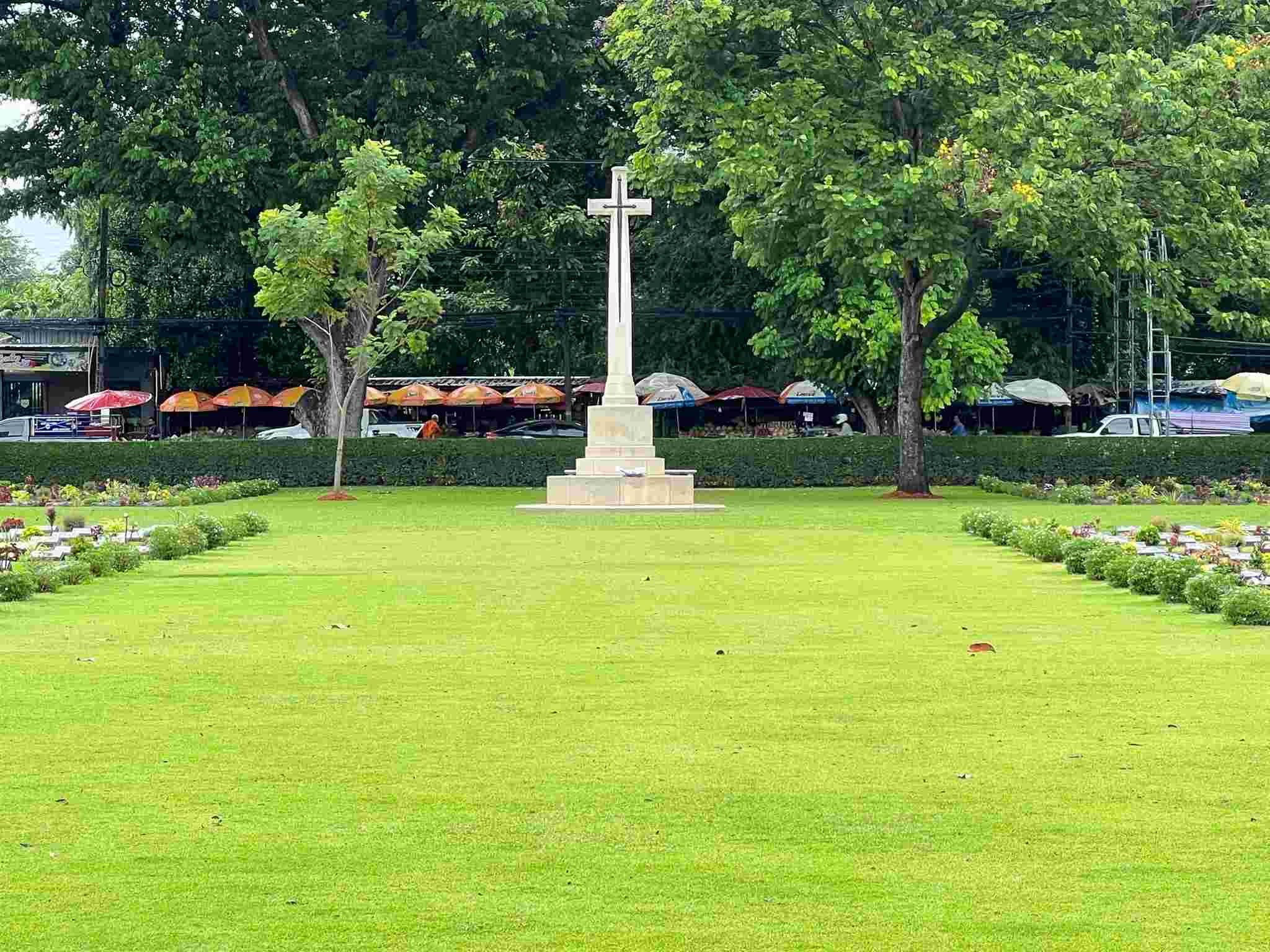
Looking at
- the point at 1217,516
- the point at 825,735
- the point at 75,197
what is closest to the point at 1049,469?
the point at 1217,516

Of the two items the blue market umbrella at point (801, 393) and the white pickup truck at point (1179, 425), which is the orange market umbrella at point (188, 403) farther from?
the white pickup truck at point (1179, 425)

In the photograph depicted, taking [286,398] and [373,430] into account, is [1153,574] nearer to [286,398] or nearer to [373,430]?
[373,430]

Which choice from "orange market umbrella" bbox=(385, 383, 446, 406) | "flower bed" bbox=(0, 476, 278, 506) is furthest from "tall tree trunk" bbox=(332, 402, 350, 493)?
"orange market umbrella" bbox=(385, 383, 446, 406)

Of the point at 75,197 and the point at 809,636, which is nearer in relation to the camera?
the point at 809,636

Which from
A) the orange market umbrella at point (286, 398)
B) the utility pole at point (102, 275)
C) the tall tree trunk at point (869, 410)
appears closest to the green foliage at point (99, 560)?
the tall tree trunk at point (869, 410)

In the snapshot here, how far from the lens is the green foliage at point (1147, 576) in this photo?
15.5 meters

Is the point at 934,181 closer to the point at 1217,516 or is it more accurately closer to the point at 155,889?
the point at 1217,516

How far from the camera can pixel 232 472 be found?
41.8 meters

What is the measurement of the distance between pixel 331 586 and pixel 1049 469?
25.6 metres

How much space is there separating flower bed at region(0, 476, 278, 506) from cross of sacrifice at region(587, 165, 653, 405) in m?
7.73

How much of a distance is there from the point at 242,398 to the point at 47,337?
48.2 feet

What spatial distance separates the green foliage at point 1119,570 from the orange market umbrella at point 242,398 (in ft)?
150

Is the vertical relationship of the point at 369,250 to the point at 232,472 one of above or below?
above

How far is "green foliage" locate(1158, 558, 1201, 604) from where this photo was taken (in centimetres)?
1508
